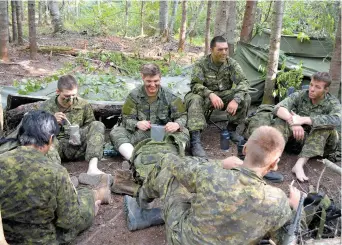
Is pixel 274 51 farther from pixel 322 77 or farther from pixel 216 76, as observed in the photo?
pixel 322 77

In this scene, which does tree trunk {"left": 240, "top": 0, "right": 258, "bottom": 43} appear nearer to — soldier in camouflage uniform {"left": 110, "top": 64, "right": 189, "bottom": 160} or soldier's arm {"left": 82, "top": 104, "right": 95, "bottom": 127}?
soldier in camouflage uniform {"left": 110, "top": 64, "right": 189, "bottom": 160}

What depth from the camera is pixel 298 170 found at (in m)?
4.30

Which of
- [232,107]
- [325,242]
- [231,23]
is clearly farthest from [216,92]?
[325,242]

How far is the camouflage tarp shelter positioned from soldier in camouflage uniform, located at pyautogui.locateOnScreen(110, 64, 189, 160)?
2128 millimetres

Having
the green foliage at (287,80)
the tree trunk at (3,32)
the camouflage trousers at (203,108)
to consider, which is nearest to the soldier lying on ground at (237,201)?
the camouflage trousers at (203,108)

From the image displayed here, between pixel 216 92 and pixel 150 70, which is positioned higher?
pixel 150 70

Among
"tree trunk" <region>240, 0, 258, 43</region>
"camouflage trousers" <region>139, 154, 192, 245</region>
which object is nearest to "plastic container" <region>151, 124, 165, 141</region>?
"camouflage trousers" <region>139, 154, 192, 245</region>

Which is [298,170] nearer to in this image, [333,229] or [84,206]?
[333,229]

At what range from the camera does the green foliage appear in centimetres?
578

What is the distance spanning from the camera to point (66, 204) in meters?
2.75

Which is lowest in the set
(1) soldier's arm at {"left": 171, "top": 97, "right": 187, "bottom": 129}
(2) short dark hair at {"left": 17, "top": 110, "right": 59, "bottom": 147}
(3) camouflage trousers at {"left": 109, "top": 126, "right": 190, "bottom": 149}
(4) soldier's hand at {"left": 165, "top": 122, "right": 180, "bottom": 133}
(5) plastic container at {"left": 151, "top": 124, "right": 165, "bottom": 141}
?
(3) camouflage trousers at {"left": 109, "top": 126, "right": 190, "bottom": 149}

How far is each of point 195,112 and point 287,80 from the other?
6.09 feet

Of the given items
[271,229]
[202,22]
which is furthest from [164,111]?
[202,22]

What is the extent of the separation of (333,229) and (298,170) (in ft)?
4.71
